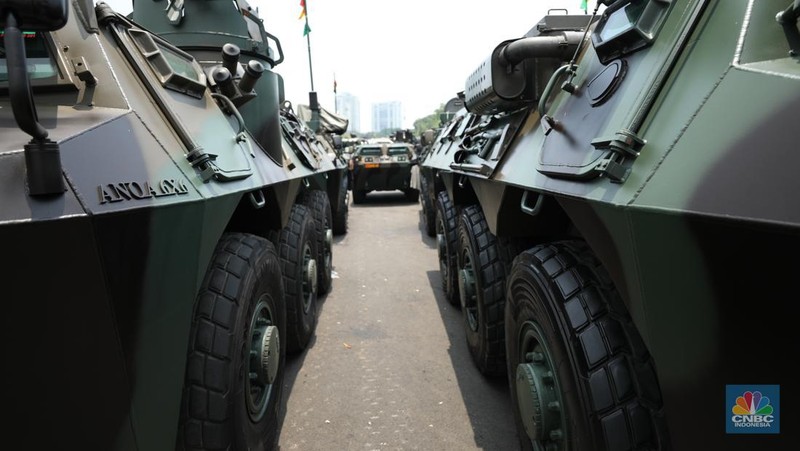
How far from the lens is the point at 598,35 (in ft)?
6.72

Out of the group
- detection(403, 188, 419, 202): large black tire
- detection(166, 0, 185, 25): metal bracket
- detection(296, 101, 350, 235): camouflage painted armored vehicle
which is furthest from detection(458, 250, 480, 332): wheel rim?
detection(403, 188, 419, 202): large black tire

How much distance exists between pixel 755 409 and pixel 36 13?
1.71 meters

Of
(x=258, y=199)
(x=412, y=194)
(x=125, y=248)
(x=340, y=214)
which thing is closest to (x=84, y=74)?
(x=125, y=248)

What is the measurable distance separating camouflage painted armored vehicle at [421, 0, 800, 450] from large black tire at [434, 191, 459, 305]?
7.14 feet

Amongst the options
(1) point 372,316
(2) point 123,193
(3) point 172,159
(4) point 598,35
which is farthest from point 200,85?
(1) point 372,316

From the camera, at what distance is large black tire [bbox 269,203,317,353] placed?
11.6ft

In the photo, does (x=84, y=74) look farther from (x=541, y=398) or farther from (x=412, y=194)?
(x=412, y=194)

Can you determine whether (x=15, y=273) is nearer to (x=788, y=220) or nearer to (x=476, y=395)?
(x=788, y=220)

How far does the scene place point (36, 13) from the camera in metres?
1.04

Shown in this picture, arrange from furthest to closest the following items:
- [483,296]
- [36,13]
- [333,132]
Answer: [333,132] → [483,296] → [36,13]

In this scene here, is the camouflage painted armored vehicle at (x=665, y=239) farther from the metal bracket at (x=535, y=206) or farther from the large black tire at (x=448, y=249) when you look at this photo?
the large black tire at (x=448, y=249)

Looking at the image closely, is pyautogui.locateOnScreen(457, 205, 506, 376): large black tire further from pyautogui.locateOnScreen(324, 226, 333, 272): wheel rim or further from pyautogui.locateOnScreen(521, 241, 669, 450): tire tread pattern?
pyautogui.locateOnScreen(324, 226, 333, 272): wheel rim

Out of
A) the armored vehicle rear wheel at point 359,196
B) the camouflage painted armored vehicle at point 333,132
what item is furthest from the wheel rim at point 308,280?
the armored vehicle rear wheel at point 359,196

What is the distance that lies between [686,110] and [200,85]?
2037mm
